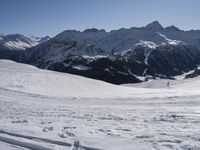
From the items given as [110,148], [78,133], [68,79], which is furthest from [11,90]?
[110,148]

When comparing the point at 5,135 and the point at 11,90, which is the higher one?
the point at 11,90

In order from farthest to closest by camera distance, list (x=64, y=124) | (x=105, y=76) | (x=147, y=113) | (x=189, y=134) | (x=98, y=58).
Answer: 1. (x=98, y=58)
2. (x=105, y=76)
3. (x=147, y=113)
4. (x=64, y=124)
5. (x=189, y=134)

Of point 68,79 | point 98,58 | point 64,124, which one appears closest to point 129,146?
point 64,124

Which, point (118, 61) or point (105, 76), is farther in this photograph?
point (118, 61)

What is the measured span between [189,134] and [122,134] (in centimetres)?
177

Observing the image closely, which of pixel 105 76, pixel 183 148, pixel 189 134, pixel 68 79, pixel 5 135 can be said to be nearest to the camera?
pixel 183 148

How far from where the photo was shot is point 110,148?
776 centimetres

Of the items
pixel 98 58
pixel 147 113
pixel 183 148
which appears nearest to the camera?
pixel 183 148

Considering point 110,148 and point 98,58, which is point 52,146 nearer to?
point 110,148

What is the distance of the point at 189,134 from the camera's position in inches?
343

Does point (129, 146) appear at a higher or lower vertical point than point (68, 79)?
lower

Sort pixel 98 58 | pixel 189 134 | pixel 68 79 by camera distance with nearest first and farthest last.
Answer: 1. pixel 189 134
2. pixel 68 79
3. pixel 98 58

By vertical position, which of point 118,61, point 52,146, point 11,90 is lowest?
point 52,146

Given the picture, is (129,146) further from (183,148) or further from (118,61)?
(118,61)
